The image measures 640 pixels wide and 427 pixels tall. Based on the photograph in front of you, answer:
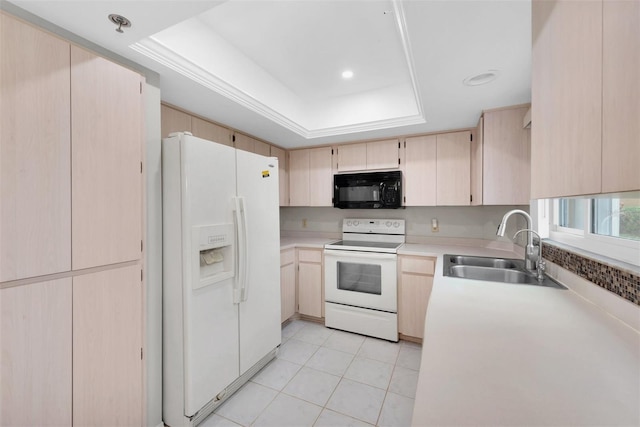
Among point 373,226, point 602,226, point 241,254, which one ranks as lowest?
point 241,254

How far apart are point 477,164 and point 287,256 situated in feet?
7.05

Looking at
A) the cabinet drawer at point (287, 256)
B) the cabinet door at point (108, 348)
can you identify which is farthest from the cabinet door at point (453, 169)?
the cabinet door at point (108, 348)

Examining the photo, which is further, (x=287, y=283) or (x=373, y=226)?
(x=373, y=226)

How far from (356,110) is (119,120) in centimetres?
207

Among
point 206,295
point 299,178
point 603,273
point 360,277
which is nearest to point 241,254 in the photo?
point 206,295

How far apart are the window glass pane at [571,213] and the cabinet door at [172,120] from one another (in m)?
2.79

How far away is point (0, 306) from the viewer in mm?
981

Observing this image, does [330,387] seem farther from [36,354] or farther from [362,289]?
[36,354]

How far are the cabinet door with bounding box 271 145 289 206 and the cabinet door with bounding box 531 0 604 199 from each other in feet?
8.91

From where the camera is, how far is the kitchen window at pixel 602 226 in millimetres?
1094

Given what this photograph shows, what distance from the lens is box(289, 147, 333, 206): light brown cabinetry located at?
Result: 3279 millimetres

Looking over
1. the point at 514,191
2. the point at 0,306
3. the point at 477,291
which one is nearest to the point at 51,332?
the point at 0,306

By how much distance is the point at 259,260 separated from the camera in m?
2.11

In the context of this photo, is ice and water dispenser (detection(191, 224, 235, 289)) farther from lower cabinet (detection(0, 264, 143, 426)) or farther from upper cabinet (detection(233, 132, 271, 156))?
upper cabinet (detection(233, 132, 271, 156))
